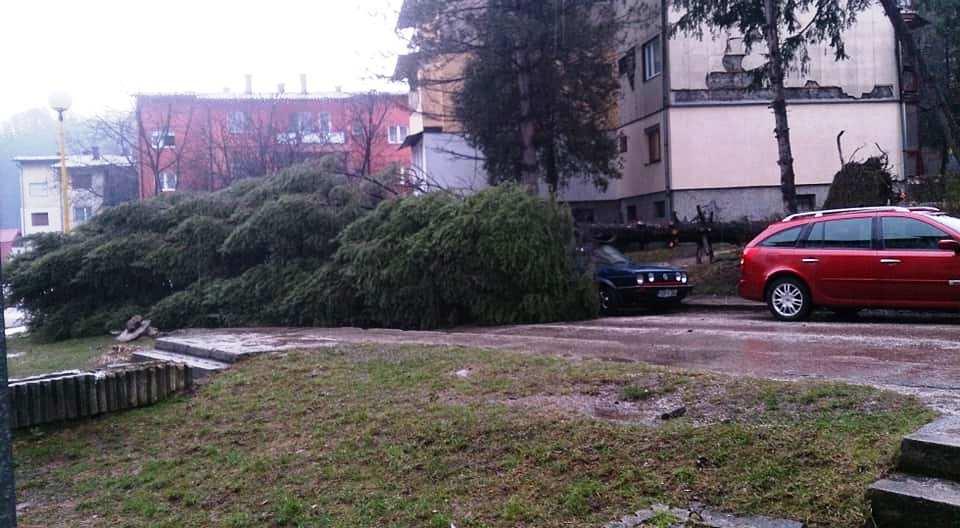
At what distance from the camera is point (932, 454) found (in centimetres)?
477

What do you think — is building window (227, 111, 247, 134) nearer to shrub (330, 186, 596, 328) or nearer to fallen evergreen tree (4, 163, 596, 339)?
fallen evergreen tree (4, 163, 596, 339)

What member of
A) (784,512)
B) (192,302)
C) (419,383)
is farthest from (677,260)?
(784,512)

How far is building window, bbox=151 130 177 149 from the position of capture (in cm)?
3731

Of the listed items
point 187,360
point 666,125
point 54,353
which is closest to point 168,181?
point 666,125

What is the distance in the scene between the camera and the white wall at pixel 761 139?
Result: 28812mm

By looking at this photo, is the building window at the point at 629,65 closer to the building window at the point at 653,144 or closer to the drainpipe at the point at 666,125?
the building window at the point at 653,144

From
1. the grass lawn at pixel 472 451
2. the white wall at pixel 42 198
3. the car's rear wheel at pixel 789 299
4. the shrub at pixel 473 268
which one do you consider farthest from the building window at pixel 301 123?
the grass lawn at pixel 472 451

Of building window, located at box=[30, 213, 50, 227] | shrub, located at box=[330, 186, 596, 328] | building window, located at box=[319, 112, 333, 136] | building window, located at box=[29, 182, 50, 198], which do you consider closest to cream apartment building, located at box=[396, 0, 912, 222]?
shrub, located at box=[330, 186, 596, 328]

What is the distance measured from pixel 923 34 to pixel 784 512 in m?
34.1

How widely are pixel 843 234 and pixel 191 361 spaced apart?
9.69 m

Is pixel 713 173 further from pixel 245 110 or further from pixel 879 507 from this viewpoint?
pixel 879 507

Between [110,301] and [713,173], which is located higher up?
[713,173]

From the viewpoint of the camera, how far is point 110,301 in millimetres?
21078

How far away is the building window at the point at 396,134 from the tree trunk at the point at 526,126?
27.4 metres
